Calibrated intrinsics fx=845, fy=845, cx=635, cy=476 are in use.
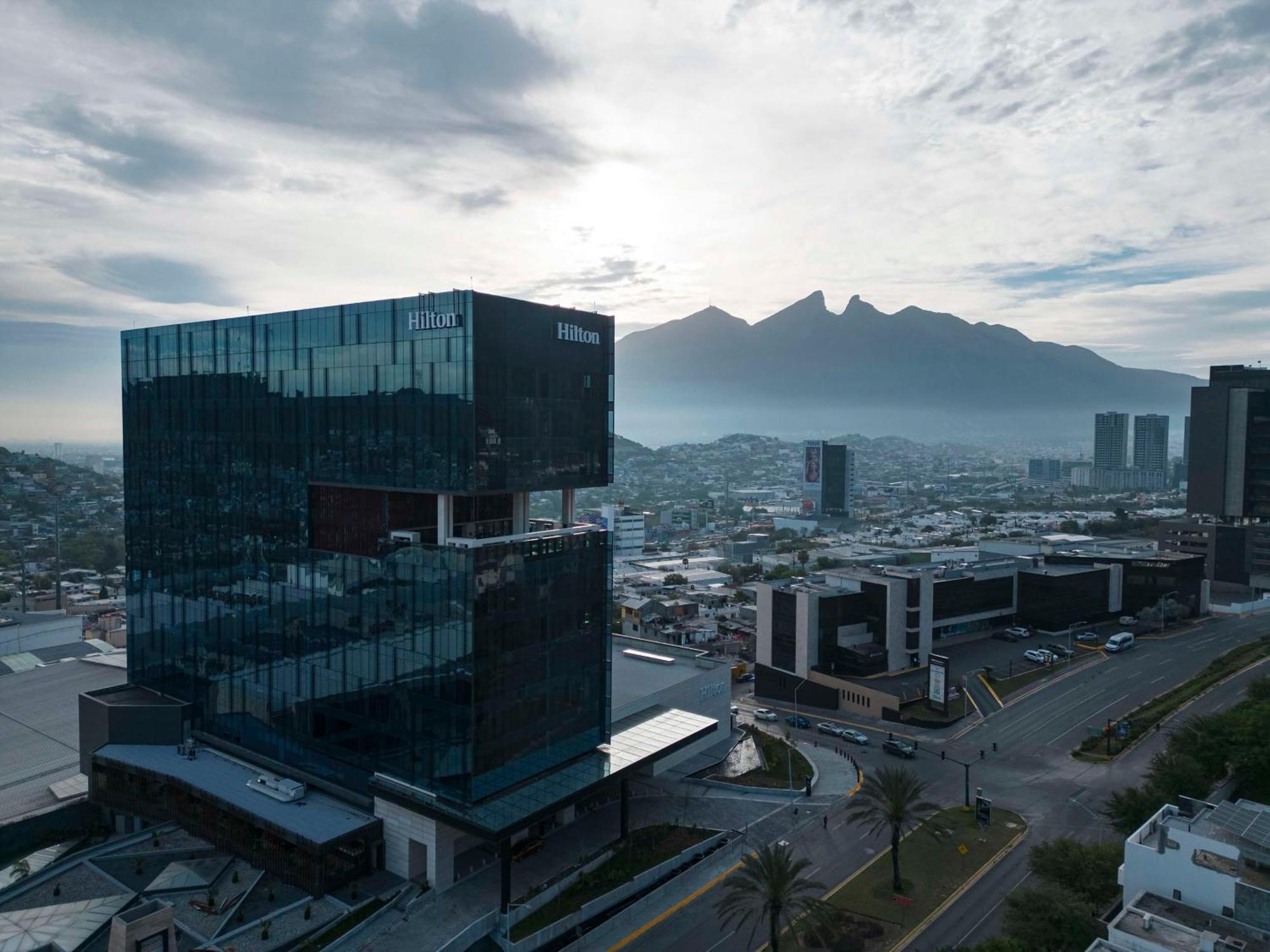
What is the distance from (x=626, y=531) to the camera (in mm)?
179500

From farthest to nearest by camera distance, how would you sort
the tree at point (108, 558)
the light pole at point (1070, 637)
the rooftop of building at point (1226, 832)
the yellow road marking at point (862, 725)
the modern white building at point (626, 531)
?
the modern white building at point (626, 531) < the tree at point (108, 558) < the light pole at point (1070, 637) < the yellow road marking at point (862, 725) < the rooftop of building at point (1226, 832)

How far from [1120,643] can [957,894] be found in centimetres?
5673

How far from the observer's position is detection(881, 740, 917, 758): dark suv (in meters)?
57.8

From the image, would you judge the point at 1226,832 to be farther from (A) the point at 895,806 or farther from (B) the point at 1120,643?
(B) the point at 1120,643

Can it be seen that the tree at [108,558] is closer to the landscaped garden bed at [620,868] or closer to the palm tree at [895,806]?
the landscaped garden bed at [620,868]

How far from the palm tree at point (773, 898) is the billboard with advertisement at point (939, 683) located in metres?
31.2

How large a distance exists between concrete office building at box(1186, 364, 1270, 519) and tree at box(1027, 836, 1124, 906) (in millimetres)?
109182

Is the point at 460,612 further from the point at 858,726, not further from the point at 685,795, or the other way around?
the point at 858,726

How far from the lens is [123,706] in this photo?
1893 inches

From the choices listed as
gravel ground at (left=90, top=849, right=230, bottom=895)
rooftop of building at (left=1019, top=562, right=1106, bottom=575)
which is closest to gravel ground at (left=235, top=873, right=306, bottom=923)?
gravel ground at (left=90, top=849, right=230, bottom=895)

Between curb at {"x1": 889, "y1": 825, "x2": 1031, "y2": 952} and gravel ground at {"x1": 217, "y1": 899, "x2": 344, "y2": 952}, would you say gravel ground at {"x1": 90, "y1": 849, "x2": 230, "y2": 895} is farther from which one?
curb at {"x1": 889, "y1": 825, "x2": 1031, "y2": 952}

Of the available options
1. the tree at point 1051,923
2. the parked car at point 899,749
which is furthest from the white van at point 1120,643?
the tree at point 1051,923

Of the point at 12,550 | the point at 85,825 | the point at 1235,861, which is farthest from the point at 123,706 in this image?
the point at 12,550

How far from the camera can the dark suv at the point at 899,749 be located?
190 feet
